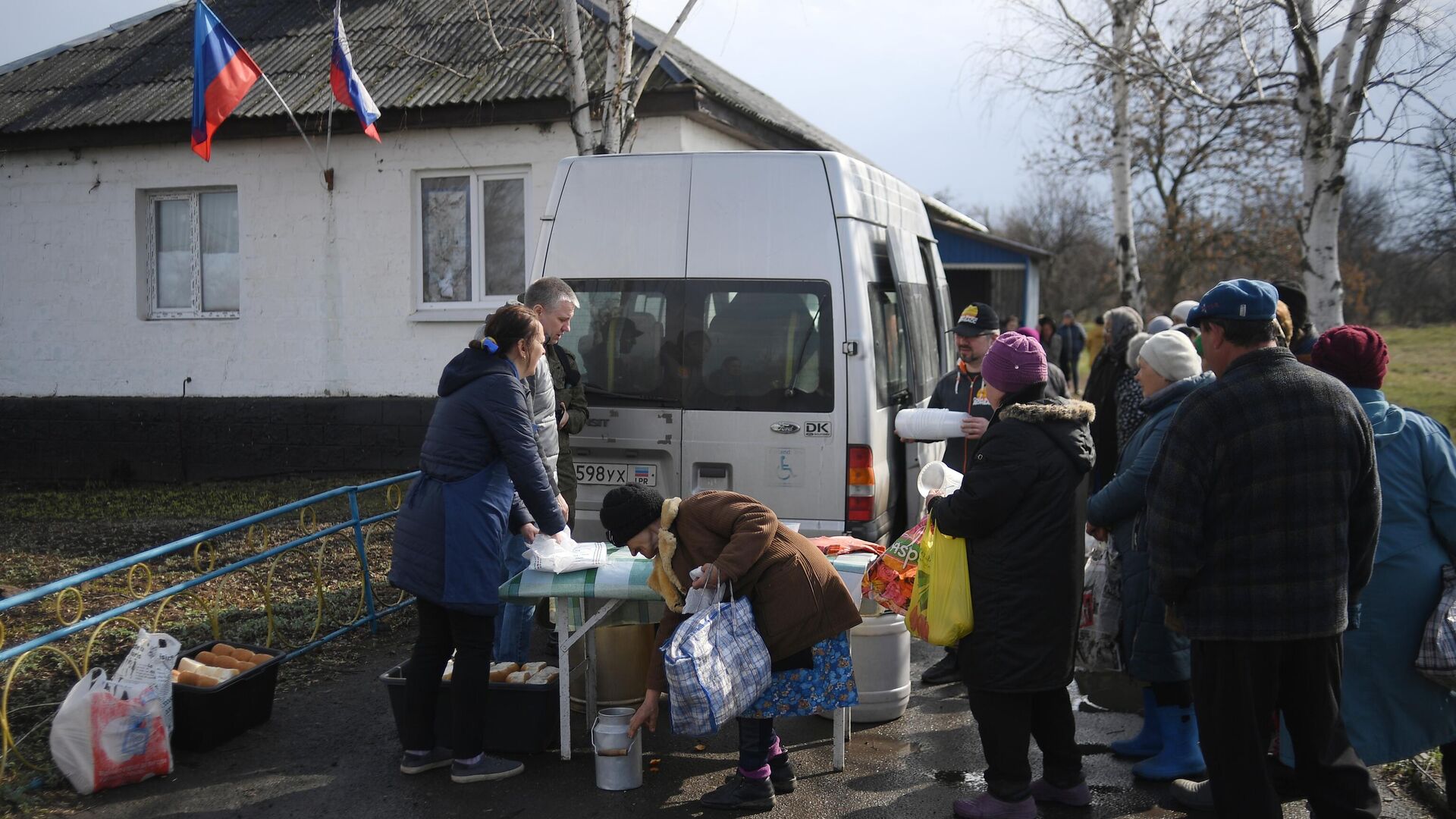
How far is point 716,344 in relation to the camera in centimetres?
596

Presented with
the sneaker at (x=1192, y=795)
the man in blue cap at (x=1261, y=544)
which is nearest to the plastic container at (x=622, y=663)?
the sneaker at (x=1192, y=795)

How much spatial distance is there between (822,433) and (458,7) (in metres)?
9.67

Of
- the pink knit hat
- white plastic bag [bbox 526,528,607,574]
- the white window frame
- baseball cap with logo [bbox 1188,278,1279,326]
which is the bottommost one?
white plastic bag [bbox 526,528,607,574]

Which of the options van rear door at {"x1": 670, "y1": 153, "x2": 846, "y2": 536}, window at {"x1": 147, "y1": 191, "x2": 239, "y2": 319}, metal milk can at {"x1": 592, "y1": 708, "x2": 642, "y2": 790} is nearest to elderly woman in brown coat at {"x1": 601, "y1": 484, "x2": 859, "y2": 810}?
metal milk can at {"x1": 592, "y1": 708, "x2": 642, "y2": 790}

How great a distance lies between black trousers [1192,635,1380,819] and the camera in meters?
3.48

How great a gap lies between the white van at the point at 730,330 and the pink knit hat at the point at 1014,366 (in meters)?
1.61

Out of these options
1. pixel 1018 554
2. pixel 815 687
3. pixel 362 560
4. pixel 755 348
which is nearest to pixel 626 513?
pixel 815 687

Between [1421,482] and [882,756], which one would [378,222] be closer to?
[882,756]

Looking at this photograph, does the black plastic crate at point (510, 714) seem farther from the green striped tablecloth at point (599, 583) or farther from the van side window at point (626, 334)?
the van side window at point (626, 334)

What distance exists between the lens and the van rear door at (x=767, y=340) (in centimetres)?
580

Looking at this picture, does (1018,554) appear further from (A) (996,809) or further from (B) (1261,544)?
(A) (996,809)

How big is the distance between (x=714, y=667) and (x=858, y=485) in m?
2.03

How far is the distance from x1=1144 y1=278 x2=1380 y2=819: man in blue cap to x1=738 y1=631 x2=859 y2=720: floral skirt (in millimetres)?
1283

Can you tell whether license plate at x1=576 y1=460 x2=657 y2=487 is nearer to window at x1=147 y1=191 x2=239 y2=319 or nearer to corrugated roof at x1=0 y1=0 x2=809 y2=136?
corrugated roof at x1=0 y1=0 x2=809 y2=136
